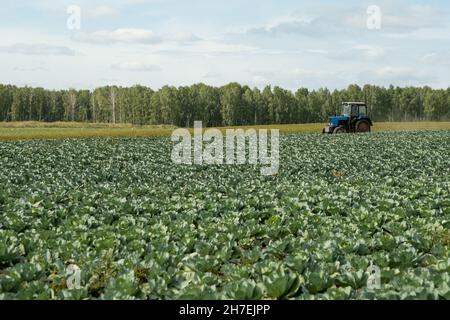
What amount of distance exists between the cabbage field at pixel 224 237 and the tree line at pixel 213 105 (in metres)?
91.2

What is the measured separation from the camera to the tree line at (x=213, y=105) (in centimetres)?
10981

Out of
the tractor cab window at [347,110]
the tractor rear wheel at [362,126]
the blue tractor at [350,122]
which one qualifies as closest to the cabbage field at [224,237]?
the blue tractor at [350,122]

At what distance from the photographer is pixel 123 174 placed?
19.4 meters

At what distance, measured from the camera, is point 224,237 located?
29.2ft

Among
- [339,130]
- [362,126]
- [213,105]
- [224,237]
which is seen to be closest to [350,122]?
[362,126]

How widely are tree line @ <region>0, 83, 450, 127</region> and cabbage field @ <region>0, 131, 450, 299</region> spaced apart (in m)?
91.2

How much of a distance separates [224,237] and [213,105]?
10478cm

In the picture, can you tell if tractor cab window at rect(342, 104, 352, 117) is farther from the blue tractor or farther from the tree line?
the tree line

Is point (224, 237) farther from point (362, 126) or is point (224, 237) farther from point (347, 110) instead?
point (347, 110)

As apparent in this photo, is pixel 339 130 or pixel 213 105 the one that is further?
pixel 213 105

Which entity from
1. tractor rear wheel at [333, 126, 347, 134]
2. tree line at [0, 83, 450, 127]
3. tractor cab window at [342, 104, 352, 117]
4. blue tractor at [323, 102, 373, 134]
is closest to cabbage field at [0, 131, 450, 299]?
tractor rear wheel at [333, 126, 347, 134]

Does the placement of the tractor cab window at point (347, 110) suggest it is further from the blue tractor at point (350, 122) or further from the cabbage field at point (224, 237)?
the cabbage field at point (224, 237)

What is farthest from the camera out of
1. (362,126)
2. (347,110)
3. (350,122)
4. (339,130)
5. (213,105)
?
(213,105)
